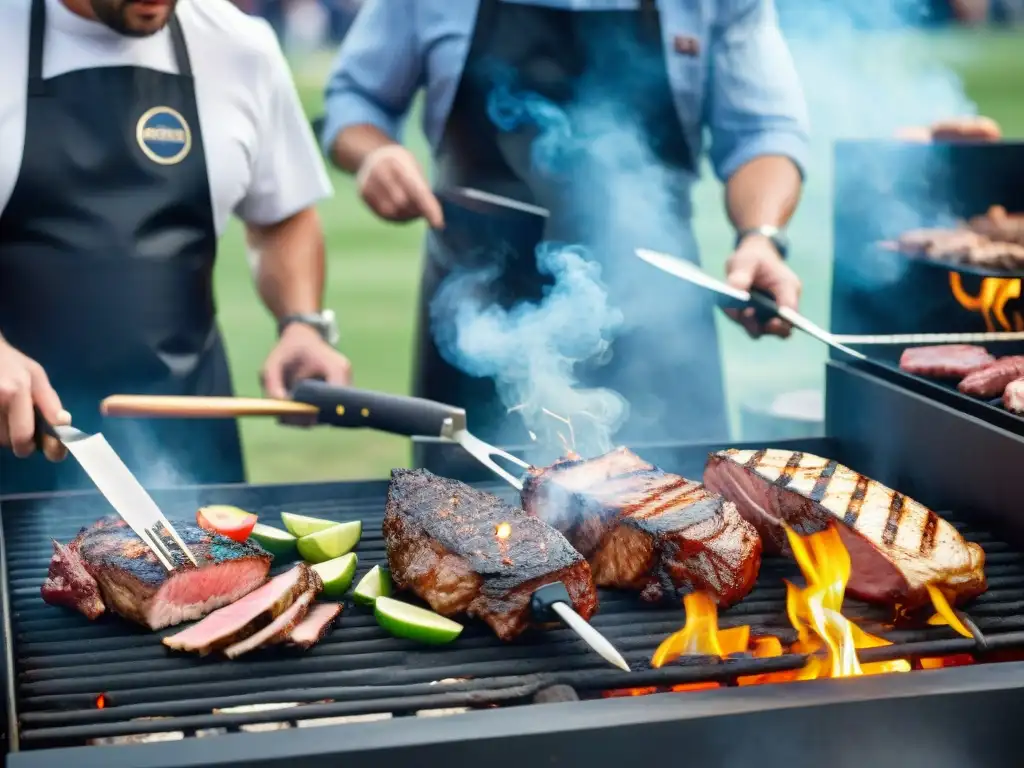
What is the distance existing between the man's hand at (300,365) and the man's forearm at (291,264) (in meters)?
0.32

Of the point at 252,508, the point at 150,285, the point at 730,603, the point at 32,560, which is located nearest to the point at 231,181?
the point at 150,285

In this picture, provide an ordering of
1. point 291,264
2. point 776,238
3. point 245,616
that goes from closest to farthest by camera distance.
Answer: point 245,616
point 776,238
point 291,264

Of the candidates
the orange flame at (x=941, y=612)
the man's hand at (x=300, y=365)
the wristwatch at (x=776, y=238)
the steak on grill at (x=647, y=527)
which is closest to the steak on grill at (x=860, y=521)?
the orange flame at (x=941, y=612)

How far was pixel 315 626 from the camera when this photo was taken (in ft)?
7.38

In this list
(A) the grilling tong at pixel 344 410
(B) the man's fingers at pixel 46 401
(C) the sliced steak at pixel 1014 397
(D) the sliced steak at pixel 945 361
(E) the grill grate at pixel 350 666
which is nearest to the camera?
(E) the grill grate at pixel 350 666

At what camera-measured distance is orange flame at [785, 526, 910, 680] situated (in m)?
2.09

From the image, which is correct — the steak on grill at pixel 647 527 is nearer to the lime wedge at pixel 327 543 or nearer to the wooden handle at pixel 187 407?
the lime wedge at pixel 327 543

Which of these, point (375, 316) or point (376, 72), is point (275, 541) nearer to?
point (376, 72)

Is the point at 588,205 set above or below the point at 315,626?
above

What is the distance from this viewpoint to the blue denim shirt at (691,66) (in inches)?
167

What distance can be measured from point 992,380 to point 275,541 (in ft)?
6.38

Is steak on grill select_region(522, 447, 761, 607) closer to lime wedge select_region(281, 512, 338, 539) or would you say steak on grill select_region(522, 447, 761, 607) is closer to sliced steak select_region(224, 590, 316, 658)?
lime wedge select_region(281, 512, 338, 539)

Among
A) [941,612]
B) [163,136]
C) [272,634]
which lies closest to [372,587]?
[272,634]

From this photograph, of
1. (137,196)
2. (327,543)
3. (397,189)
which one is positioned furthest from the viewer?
(397,189)
